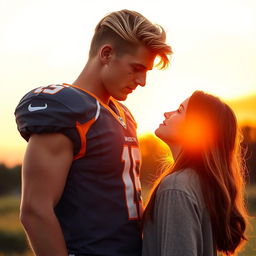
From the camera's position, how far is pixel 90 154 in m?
2.58

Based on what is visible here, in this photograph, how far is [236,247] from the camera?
9.00 feet

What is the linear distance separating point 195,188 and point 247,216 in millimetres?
466

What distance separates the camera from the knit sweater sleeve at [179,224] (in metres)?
2.39

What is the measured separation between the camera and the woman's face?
→ 2.78 meters

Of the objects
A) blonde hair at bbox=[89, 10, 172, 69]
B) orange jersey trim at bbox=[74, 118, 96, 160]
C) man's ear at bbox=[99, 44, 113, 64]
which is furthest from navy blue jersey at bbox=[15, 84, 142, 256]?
blonde hair at bbox=[89, 10, 172, 69]

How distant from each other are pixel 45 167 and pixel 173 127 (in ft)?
2.41

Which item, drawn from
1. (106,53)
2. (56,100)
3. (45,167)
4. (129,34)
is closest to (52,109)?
(56,100)

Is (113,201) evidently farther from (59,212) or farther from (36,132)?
(36,132)

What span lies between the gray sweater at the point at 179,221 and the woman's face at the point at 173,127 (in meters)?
0.28

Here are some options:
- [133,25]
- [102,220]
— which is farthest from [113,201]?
[133,25]

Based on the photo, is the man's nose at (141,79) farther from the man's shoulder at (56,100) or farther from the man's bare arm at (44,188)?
the man's bare arm at (44,188)

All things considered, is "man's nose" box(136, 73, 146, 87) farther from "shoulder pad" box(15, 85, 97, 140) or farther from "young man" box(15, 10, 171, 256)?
"shoulder pad" box(15, 85, 97, 140)

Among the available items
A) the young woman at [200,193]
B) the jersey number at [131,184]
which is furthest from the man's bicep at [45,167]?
the young woman at [200,193]

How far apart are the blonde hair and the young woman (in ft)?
1.17
